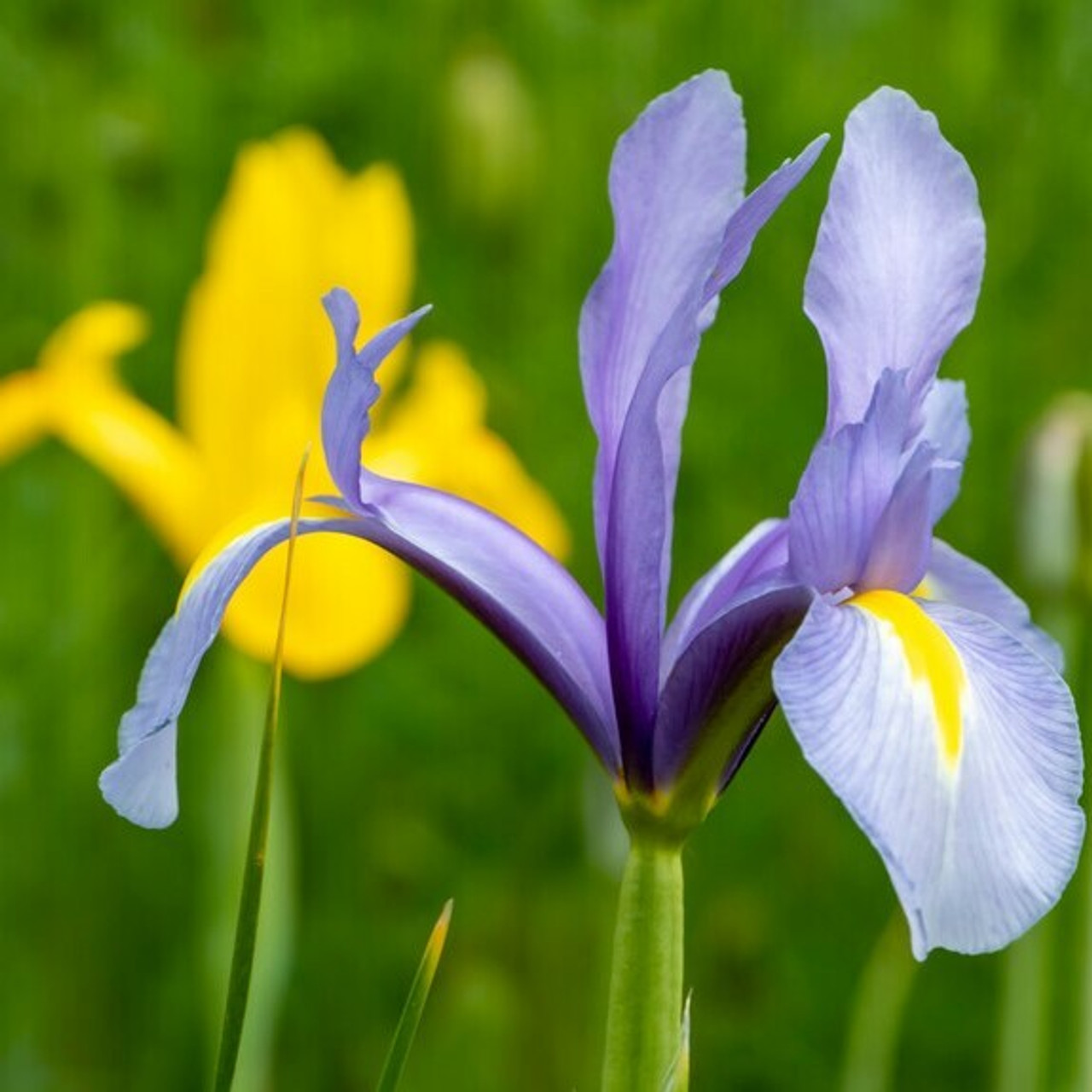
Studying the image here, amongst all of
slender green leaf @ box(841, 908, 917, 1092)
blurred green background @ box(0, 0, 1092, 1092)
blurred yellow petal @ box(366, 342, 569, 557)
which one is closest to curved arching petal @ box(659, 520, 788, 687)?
slender green leaf @ box(841, 908, 917, 1092)

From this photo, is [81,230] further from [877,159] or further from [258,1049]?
[877,159]

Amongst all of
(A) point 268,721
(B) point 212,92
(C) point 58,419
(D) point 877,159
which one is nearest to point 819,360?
(B) point 212,92

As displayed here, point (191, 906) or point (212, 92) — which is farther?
point (212, 92)

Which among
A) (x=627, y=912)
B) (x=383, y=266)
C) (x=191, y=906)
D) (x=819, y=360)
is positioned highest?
(x=819, y=360)

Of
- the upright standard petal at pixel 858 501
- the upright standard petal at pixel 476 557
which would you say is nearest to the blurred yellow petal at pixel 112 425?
the upright standard petal at pixel 476 557

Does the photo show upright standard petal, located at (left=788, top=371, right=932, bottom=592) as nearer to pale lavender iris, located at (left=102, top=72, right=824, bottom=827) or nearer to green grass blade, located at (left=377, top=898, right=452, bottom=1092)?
pale lavender iris, located at (left=102, top=72, right=824, bottom=827)
